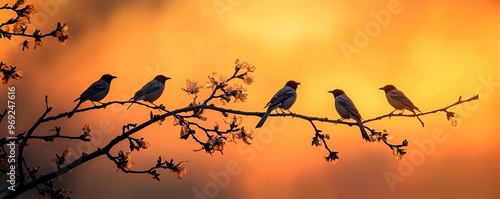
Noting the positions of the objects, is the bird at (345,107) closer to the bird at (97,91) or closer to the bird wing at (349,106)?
the bird wing at (349,106)

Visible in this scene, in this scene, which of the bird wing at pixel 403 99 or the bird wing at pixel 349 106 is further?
the bird wing at pixel 403 99

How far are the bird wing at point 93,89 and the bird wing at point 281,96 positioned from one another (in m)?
3.66

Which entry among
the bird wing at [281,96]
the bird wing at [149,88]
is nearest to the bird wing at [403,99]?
the bird wing at [281,96]

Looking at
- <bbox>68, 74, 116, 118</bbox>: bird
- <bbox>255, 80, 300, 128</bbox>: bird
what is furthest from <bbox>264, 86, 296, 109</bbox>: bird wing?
<bbox>68, 74, 116, 118</bbox>: bird

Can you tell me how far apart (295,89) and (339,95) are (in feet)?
5.01

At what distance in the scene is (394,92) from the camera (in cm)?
1628

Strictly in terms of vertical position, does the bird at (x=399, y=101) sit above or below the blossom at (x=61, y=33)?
below

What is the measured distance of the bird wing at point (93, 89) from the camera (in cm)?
1195

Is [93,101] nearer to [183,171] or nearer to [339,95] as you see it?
[183,171]

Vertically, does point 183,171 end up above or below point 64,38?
below

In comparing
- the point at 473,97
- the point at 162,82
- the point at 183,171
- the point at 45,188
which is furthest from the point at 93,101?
the point at 473,97

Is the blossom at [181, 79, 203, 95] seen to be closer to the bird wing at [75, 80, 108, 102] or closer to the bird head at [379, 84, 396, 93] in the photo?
the bird wing at [75, 80, 108, 102]

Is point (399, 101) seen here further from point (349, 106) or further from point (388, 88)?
point (349, 106)

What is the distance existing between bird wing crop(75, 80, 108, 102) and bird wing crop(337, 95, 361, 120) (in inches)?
222
